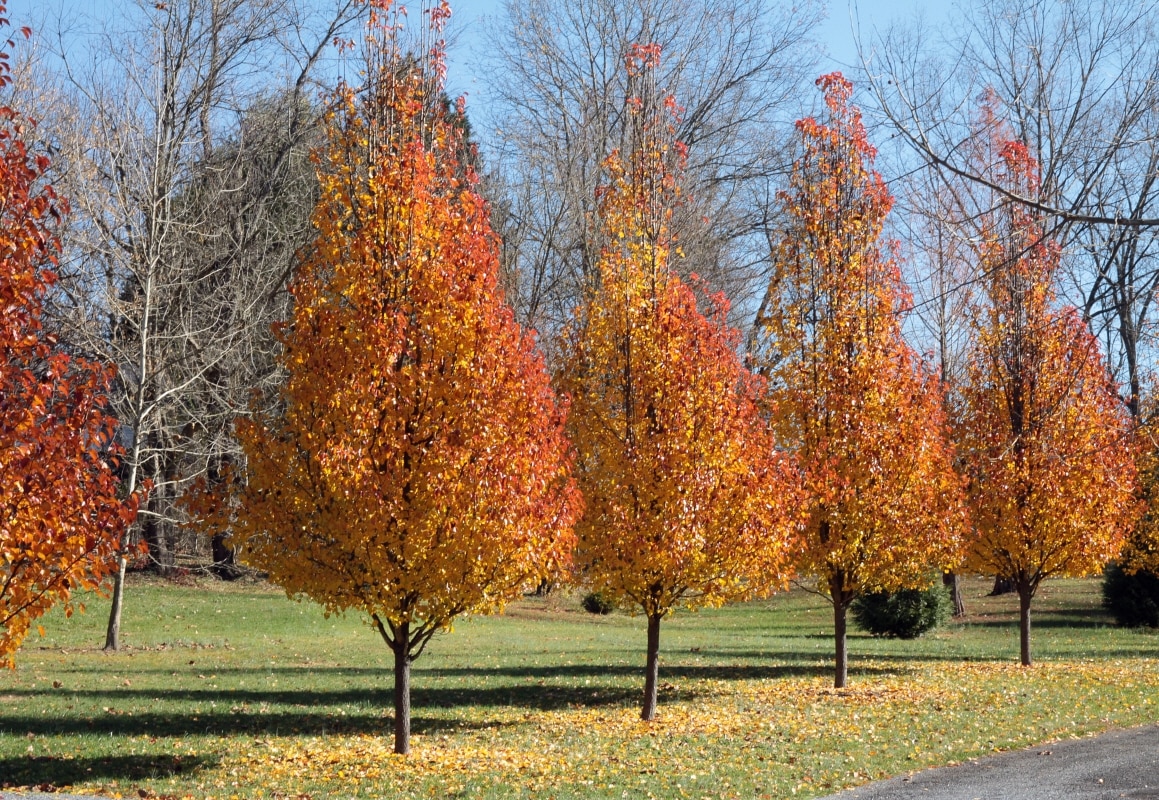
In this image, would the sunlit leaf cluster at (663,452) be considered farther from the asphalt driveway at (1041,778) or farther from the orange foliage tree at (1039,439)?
the orange foliage tree at (1039,439)

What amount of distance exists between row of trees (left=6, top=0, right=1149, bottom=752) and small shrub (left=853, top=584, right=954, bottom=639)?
5.37 meters

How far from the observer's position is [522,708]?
44.2 ft

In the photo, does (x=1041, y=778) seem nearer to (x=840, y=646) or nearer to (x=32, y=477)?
(x=840, y=646)

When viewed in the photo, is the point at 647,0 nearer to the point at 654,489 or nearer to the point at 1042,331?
the point at 1042,331

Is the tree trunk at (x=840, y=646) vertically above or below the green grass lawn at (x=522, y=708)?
above

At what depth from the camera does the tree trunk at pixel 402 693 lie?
10.1 meters

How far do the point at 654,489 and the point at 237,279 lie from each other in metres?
16.6

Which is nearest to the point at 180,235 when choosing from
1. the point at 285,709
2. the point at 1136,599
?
the point at 285,709

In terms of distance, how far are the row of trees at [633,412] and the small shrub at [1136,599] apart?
8360 mm

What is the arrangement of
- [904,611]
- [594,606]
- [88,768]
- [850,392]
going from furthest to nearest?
1. [594,606]
2. [904,611]
3. [850,392]
4. [88,768]

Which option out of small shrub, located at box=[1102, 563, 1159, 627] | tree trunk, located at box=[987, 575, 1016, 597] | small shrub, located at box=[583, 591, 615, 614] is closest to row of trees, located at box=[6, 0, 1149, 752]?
small shrub, located at box=[1102, 563, 1159, 627]

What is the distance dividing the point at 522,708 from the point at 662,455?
3.78 m

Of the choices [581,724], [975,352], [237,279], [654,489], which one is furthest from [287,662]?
[975,352]

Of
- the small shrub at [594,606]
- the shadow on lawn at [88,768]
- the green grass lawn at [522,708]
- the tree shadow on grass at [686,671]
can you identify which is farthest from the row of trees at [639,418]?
the small shrub at [594,606]
